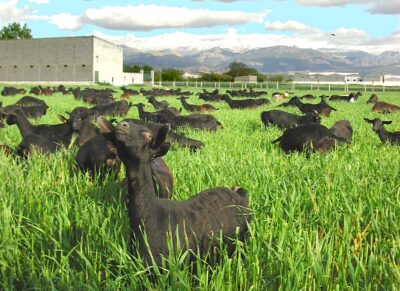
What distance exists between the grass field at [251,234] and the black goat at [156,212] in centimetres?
15

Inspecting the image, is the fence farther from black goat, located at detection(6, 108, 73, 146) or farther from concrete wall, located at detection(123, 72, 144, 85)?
black goat, located at detection(6, 108, 73, 146)

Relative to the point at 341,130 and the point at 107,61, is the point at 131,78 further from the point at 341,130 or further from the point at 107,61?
the point at 341,130

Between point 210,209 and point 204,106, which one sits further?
point 204,106

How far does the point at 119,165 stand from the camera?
5.53m

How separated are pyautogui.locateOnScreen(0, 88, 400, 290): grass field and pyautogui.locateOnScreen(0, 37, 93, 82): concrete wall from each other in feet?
243

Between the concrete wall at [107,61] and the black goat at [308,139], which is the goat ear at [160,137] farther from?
the concrete wall at [107,61]

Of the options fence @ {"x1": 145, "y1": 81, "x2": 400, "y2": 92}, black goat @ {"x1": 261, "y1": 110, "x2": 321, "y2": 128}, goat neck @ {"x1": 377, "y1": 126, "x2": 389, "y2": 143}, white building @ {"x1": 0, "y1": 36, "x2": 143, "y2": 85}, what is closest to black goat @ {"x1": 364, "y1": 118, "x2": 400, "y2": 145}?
goat neck @ {"x1": 377, "y1": 126, "x2": 389, "y2": 143}

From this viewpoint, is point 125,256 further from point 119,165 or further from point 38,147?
point 38,147

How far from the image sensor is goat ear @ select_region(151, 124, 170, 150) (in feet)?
9.47

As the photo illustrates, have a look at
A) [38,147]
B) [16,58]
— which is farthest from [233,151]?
[16,58]

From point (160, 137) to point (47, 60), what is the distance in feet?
268

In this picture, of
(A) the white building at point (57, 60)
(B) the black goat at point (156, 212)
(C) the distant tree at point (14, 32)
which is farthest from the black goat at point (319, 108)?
(C) the distant tree at point (14, 32)

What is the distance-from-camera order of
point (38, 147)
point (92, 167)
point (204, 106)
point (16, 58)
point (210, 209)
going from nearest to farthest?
point (210, 209) < point (92, 167) < point (38, 147) < point (204, 106) < point (16, 58)

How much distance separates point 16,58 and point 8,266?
8531 cm
